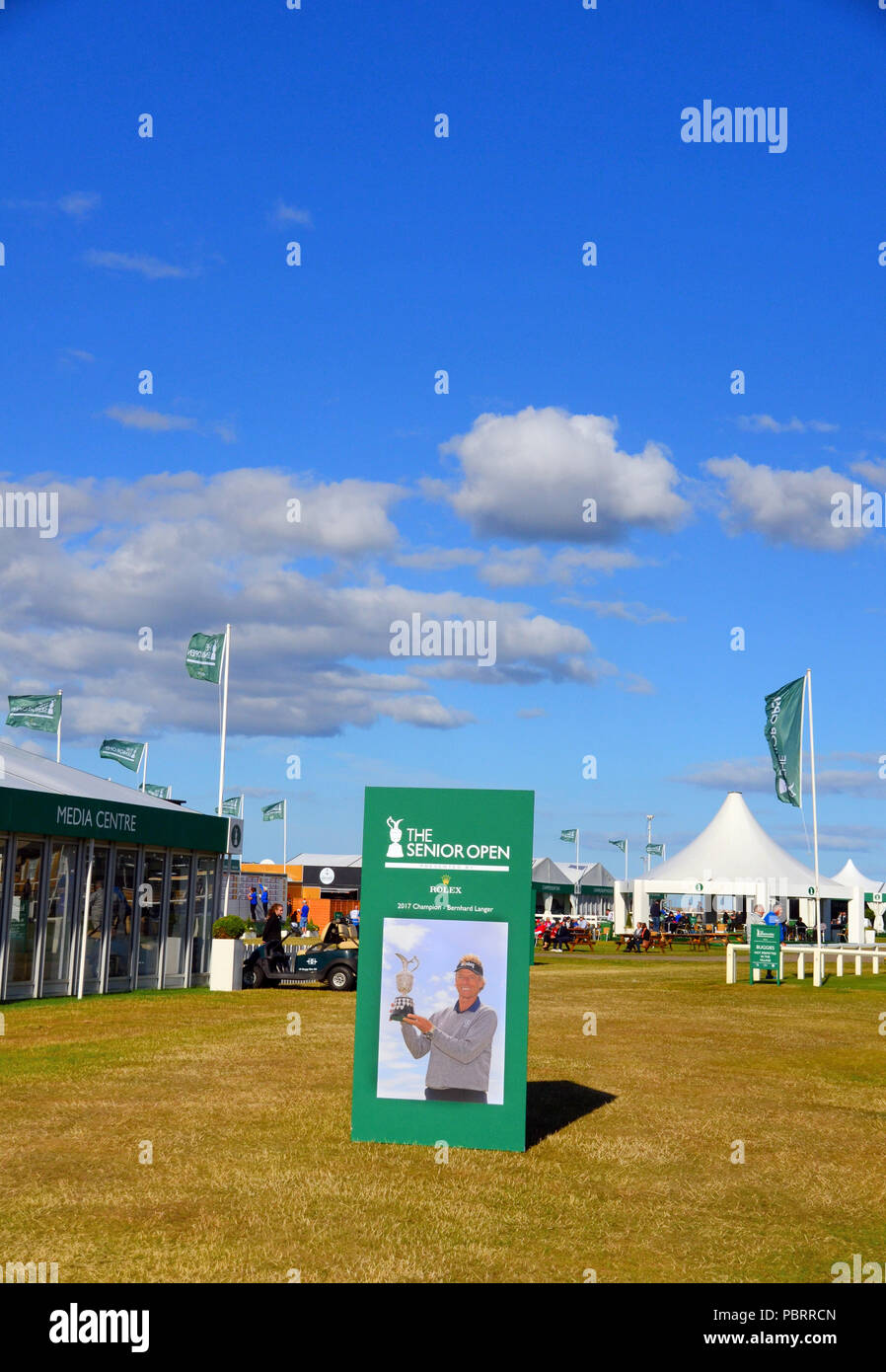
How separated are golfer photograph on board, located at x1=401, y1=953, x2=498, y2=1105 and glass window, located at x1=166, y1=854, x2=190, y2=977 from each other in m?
17.5

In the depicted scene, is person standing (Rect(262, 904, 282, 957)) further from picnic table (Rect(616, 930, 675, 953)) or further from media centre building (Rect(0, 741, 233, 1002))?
picnic table (Rect(616, 930, 675, 953))

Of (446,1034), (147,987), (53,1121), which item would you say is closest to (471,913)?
(446,1034)

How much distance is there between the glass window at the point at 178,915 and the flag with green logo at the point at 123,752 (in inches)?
823

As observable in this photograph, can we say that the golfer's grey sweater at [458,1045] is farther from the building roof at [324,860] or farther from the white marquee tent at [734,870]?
the building roof at [324,860]

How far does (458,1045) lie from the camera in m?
9.58

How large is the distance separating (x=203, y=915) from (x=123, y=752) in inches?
834

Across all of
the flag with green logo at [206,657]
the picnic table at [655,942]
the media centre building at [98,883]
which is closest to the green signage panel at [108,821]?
the media centre building at [98,883]

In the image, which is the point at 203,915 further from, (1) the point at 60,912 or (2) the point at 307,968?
(1) the point at 60,912

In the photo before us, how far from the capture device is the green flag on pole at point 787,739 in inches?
1292

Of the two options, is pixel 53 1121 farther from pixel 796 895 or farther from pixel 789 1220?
pixel 796 895

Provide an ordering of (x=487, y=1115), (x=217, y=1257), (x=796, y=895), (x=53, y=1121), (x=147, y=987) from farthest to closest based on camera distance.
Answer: (x=796, y=895) < (x=147, y=987) < (x=53, y=1121) < (x=487, y=1115) < (x=217, y=1257)
